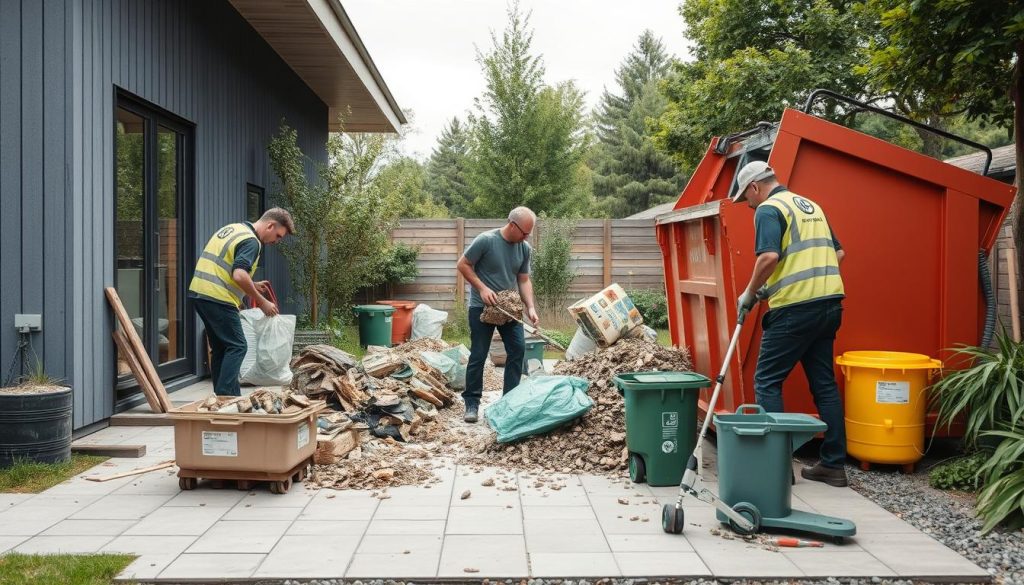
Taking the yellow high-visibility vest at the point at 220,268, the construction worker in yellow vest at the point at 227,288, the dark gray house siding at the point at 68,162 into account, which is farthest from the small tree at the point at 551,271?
the yellow high-visibility vest at the point at 220,268

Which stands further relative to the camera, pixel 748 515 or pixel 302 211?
pixel 302 211

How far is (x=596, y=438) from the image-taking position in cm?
554

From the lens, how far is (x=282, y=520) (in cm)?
421

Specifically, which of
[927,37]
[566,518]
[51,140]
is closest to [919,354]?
[927,37]

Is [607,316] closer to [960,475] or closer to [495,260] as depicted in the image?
[495,260]

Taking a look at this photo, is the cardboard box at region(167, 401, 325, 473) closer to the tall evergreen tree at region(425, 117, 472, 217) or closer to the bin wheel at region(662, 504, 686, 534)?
the bin wheel at region(662, 504, 686, 534)

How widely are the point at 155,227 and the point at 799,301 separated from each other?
5.65m

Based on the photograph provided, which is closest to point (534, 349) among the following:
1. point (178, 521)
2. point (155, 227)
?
point (155, 227)

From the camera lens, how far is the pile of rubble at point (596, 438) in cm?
536

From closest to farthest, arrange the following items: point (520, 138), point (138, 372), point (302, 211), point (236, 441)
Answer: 1. point (236, 441)
2. point (138, 372)
3. point (302, 211)
4. point (520, 138)

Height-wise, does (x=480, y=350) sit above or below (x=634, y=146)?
below

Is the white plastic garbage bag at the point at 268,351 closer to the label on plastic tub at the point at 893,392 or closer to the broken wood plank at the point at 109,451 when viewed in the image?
the broken wood plank at the point at 109,451

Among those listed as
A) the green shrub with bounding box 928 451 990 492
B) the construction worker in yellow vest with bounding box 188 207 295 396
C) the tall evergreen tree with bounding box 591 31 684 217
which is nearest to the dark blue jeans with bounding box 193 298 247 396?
the construction worker in yellow vest with bounding box 188 207 295 396

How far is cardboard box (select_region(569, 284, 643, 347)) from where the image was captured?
6.78 meters
